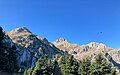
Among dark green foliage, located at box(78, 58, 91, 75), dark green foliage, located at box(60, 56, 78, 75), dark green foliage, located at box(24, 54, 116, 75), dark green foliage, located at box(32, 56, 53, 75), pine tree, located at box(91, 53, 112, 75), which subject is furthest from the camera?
dark green foliage, located at box(60, 56, 78, 75)

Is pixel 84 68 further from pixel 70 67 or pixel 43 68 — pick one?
pixel 43 68

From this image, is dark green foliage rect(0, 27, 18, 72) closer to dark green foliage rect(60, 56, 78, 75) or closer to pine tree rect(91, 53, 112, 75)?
dark green foliage rect(60, 56, 78, 75)

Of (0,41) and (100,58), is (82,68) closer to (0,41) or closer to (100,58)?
(100,58)

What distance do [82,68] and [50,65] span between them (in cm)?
1027

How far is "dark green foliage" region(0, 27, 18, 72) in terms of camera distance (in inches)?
2462

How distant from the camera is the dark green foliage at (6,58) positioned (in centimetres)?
6254

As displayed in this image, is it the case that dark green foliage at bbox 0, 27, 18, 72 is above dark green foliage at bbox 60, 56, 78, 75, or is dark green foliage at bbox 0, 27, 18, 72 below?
below

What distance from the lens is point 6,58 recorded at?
222 feet

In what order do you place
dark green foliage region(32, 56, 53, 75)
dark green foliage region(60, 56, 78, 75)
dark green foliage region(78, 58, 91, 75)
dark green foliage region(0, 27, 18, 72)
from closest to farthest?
dark green foliage region(0, 27, 18, 72) → dark green foliage region(78, 58, 91, 75) → dark green foliage region(32, 56, 53, 75) → dark green foliage region(60, 56, 78, 75)

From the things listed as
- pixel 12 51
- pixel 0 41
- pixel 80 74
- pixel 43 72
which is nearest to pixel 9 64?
pixel 12 51

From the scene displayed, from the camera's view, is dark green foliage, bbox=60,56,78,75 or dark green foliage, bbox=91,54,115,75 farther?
dark green foliage, bbox=60,56,78,75

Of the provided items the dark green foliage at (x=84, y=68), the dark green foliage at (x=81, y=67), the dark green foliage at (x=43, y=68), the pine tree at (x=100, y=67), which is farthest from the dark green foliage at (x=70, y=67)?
the pine tree at (x=100, y=67)

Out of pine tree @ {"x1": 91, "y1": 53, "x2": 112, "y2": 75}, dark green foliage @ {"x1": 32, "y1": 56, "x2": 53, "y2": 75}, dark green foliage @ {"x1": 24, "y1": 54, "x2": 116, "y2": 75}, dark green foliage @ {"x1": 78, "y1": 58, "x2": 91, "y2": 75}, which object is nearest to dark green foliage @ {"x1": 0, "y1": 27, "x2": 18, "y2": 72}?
dark green foliage @ {"x1": 32, "y1": 56, "x2": 53, "y2": 75}

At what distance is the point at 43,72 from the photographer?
90.6 metres
